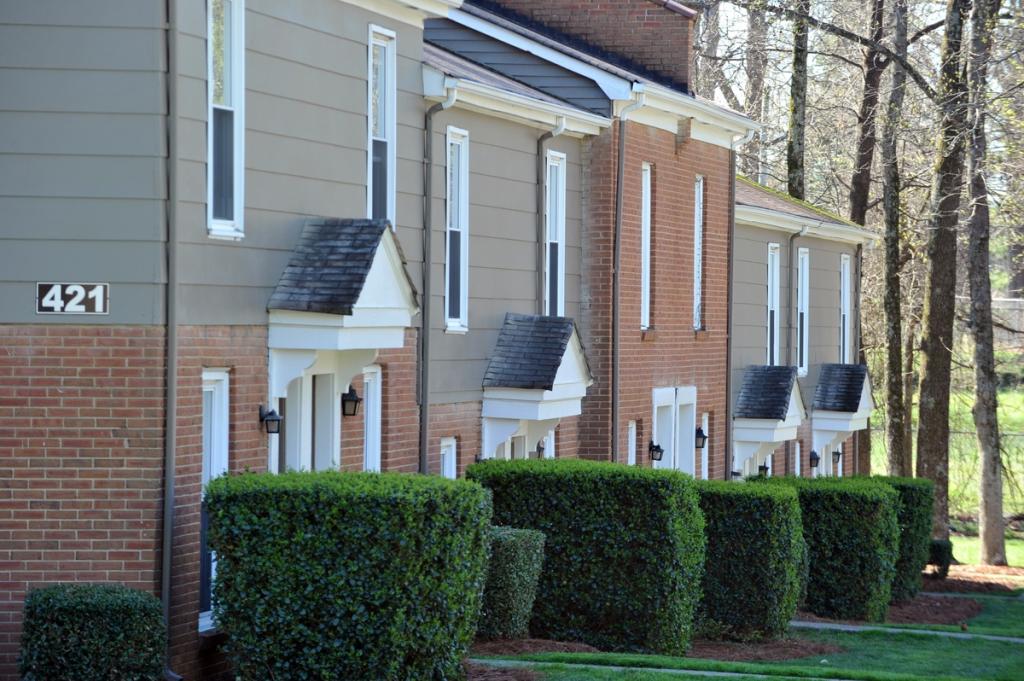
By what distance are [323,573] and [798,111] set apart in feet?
85.7

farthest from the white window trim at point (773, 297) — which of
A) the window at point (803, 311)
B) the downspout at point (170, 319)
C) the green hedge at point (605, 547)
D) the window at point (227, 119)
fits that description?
the downspout at point (170, 319)

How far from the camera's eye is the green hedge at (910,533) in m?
24.1

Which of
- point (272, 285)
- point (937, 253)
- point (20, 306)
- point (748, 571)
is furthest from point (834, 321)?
point (20, 306)

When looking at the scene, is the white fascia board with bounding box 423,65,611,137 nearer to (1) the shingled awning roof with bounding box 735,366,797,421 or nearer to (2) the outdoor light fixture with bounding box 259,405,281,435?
(2) the outdoor light fixture with bounding box 259,405,281,435

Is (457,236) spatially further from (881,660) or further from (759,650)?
(881,660)

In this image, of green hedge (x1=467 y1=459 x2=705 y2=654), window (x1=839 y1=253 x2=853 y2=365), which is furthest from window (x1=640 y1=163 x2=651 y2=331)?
window (x1=839 y1=253 x2=853 y2=365)

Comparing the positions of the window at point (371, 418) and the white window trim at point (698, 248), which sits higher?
the white window trim at point (698, 248)

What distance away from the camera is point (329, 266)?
42.2 feet

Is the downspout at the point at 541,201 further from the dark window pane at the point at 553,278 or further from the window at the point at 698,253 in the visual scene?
the window at the point at 698,253

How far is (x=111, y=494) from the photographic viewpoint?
11133 millimetres

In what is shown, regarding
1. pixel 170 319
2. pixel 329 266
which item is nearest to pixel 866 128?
pixel 329 266

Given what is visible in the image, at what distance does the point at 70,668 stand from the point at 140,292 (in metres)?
2.68

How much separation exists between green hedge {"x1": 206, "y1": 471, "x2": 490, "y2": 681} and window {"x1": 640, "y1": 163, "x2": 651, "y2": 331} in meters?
10.6

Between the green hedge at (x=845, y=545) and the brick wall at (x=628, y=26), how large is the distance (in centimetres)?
623
